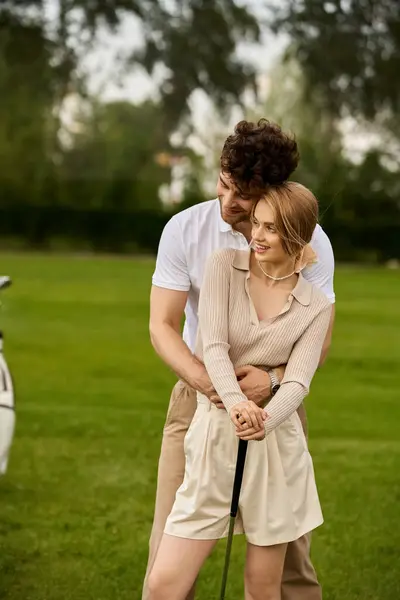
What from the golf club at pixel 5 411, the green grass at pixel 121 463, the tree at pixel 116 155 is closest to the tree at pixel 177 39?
the tree at pixel 116 155

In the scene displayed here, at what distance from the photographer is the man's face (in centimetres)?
314

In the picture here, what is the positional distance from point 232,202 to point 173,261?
365 mm

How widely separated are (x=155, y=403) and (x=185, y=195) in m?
30.1

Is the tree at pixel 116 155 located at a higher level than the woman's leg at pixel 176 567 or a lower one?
lower

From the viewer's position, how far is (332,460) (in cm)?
739

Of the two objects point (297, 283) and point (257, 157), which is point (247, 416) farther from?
point (257, 157)

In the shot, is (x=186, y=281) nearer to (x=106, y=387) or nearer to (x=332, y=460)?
(x=332, y=460)

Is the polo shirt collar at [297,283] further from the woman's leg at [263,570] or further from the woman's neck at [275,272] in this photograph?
the woman's leg at [263,570]

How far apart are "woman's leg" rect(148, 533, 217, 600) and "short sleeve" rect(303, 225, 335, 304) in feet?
2.72

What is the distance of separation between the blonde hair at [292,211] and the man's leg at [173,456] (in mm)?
740

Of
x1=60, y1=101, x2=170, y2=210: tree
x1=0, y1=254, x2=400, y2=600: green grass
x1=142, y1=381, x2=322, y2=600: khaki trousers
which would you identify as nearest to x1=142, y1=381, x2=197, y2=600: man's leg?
x1=142, y1=381, x2=322, y2=600: khaki trousers

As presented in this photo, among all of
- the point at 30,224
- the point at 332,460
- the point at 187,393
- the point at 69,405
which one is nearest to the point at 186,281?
the point at 187,393

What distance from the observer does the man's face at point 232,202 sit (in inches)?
124

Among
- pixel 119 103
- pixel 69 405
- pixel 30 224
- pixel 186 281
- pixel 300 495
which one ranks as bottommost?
pixel 30 224
